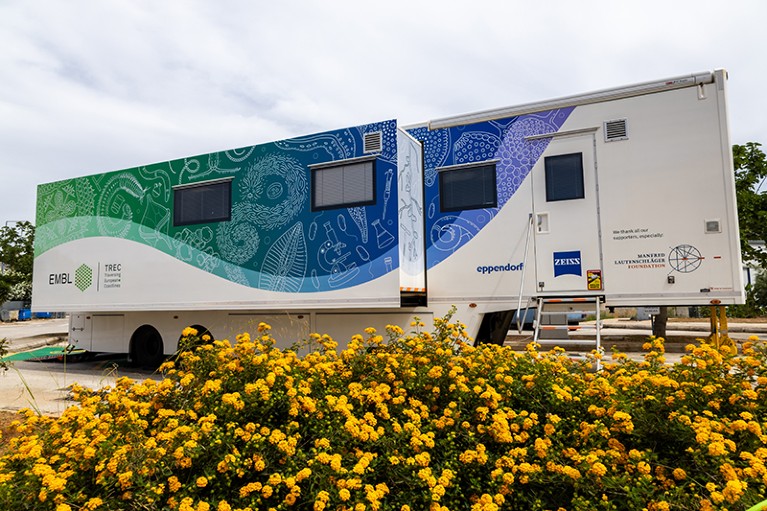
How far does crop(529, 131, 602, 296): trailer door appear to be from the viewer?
666cm

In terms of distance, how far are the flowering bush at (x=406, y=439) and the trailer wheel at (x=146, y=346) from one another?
21.4 feet

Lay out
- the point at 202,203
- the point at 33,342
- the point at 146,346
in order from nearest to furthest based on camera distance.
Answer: the point at 202,203 → the point at 146,346 → the point at 33,342

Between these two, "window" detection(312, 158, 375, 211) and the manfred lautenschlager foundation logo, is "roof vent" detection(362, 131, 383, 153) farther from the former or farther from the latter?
the manfred lautenschlager foundation logo

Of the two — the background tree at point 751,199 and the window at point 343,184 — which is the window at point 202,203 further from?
the background tree at point 751,199

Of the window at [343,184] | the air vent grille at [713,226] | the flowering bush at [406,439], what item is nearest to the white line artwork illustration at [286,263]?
the window at [343,184]

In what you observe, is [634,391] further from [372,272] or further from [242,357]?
[372,272]

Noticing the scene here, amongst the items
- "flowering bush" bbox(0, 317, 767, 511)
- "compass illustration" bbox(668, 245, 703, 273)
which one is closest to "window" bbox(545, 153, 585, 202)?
"compass illustration" bbox(668, 245, 703, 273)

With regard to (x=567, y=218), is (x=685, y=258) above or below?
below

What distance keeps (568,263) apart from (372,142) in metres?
2.94

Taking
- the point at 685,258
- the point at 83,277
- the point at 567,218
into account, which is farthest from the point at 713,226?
the point at 83,277

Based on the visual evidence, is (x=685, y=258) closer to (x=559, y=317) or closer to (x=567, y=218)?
(x=567, y=218)

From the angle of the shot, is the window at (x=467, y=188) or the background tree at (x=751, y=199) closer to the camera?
the window at (x=467, y=188)

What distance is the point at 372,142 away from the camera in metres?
7.27

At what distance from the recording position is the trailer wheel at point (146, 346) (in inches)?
381
